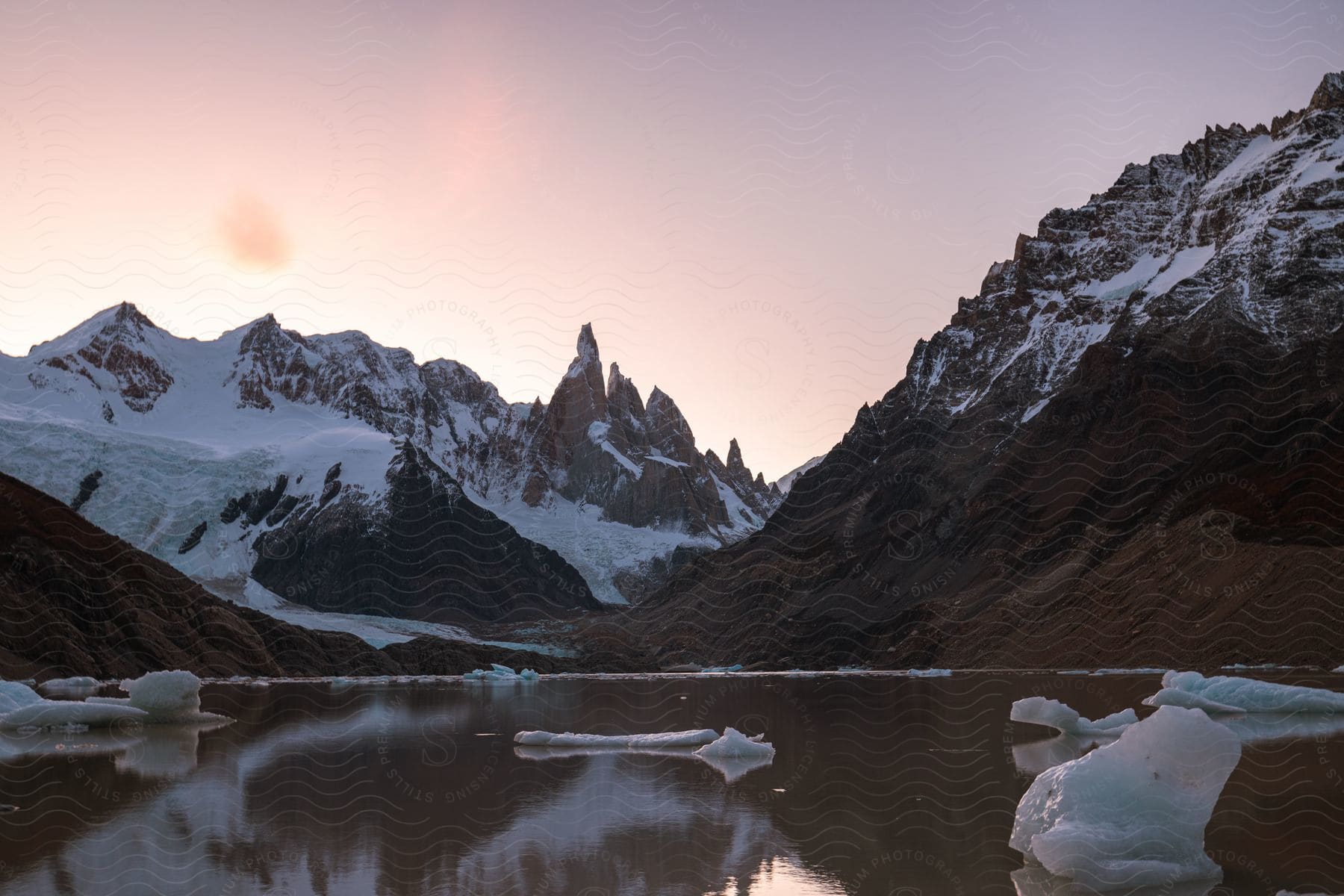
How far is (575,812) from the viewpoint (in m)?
25.5

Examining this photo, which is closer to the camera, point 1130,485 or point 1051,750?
point 1051,750

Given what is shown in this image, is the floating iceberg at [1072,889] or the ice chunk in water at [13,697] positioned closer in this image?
the floating iceberg at [1072,889]

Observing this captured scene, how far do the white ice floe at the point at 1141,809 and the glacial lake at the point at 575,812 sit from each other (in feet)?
2.02

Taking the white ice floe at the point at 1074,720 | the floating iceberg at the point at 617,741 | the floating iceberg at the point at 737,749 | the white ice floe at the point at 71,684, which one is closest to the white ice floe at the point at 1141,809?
the floating iceberg at the point at 737,749

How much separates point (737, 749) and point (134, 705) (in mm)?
30631

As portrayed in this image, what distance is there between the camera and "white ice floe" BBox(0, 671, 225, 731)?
4497 cm

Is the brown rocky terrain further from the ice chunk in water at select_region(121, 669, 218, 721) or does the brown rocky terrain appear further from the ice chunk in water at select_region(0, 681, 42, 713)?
the ice chunk in water at select_region(121, 669, 218, 721)

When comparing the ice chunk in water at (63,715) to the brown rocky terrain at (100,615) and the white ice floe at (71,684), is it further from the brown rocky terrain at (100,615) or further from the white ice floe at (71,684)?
the brown rocky terrain at (100,615)

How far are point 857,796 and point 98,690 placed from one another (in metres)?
63.2

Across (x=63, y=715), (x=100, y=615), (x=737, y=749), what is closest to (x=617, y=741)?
(x=737, y=749)

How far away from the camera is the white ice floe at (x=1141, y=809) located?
60.1 ft

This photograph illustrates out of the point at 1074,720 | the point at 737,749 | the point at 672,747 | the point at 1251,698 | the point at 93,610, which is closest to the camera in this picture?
the point at 737,749

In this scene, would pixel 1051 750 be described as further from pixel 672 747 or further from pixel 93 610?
pixel 93 610

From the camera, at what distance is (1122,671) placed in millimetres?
94688
